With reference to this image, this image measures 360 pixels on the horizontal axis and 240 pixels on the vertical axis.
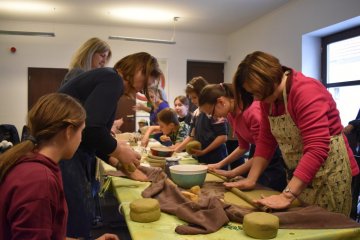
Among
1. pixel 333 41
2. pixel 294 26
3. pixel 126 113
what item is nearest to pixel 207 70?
pixel 126 113

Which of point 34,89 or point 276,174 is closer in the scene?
point 276,174

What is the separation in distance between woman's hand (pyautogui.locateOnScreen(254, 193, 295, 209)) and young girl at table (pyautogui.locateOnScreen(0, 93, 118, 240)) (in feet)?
2.09

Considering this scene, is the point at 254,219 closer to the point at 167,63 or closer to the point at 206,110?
the point at 206,110

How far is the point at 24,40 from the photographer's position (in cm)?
552

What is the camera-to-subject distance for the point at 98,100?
124cm

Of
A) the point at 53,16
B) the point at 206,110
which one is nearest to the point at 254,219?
the point at 206,110

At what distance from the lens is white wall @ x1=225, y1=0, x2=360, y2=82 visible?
3.72m

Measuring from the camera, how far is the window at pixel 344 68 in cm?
389

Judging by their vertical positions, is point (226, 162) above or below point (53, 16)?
below

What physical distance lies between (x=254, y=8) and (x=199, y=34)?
1784mm

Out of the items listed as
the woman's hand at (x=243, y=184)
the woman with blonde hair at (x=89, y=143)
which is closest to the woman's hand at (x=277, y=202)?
the woman's hand at (x=243, y=184)

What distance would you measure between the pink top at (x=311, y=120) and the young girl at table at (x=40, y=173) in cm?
76

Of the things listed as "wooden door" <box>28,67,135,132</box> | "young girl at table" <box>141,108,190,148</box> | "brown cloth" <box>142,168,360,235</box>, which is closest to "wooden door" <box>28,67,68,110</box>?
"wooden door" <box>28,67,135,132</box>

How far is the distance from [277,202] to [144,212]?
17.8 inches
